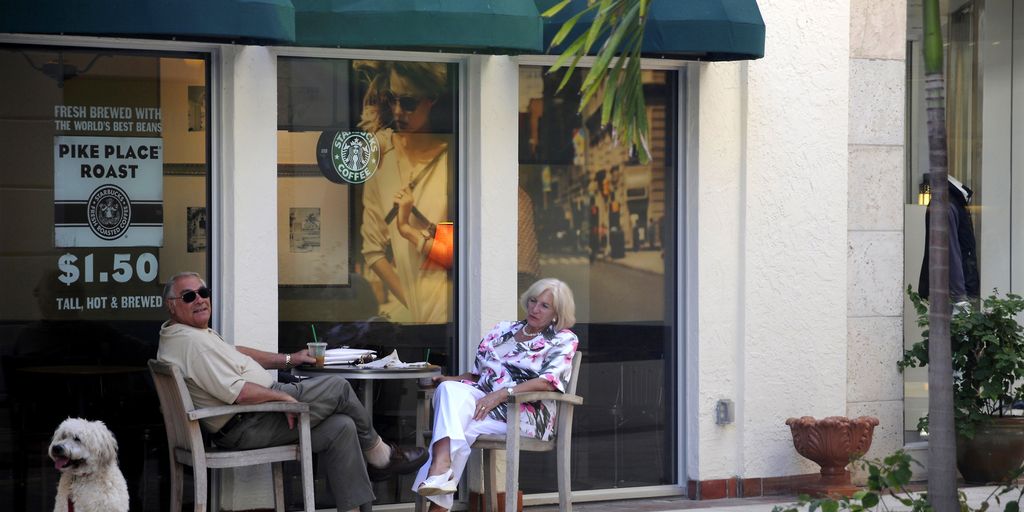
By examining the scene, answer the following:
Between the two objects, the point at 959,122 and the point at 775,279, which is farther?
the point at 959,122

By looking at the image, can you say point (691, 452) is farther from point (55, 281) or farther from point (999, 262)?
point (55, 281)

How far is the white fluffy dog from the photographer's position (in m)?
5.69

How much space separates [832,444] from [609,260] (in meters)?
1.70

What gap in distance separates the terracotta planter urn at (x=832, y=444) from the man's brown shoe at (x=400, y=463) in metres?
2.32

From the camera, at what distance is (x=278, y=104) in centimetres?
744

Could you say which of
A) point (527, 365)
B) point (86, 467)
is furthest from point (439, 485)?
point (86, 467)

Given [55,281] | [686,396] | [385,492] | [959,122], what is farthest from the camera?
[959,122]

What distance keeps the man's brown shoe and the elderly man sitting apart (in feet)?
0.46

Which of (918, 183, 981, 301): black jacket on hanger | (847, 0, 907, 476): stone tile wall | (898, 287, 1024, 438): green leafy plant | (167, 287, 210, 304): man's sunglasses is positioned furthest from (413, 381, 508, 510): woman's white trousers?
(918, 183, 981, 301): black jacket on hanger

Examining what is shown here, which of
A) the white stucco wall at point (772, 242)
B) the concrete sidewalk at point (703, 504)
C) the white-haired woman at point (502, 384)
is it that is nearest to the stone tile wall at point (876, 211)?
the white stucco wall at point (772, 242)

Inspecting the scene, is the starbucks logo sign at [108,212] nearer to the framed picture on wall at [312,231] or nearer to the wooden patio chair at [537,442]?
the framed picture on wall at [312,231]

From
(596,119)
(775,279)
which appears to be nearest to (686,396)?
(775,279)

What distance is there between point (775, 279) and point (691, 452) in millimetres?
1169

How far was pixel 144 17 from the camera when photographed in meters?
6.39
